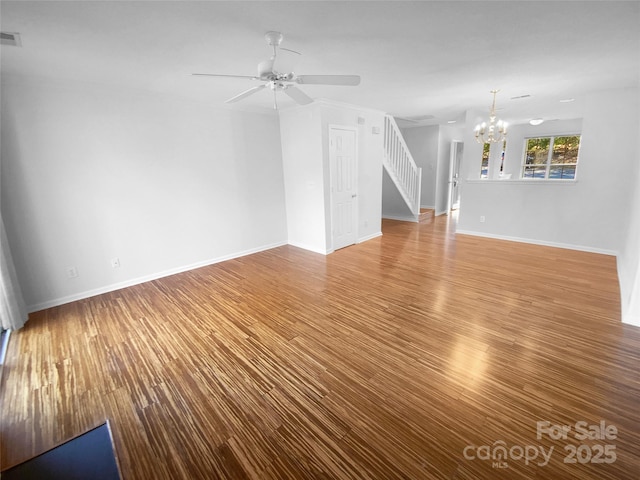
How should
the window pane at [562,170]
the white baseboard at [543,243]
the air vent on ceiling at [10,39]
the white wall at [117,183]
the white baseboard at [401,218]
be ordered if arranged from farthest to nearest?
1. the window pane at [562,170]
2. the white baseboard at [401,218]
3. the white baseboard at [543,243]
4. the white wall at [117,183]
5. the air vent on ceiling at [10,39]

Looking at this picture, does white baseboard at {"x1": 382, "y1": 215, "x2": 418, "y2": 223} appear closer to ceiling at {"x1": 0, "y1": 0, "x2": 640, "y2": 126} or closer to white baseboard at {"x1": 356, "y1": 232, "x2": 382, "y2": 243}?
white baseboard at {"x1": 356, "y1": 232, "x2": 382, "y2": 243}

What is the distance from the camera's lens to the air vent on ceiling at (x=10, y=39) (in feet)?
6.70

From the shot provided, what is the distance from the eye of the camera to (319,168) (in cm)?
462

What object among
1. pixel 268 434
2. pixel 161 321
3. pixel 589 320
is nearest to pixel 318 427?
pixel 268 434

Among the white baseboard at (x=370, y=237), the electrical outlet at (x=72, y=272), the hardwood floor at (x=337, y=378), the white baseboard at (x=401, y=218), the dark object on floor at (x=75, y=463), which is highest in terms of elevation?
the electrical outlet at (x=72, y=272)

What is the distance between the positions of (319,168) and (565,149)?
27.5 feet

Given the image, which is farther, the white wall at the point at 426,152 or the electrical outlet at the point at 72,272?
the white wall at the point at 426,152

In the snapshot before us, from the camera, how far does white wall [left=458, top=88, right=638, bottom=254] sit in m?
4.19

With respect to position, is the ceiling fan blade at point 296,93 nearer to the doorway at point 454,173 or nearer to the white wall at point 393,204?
the white wall at point 393,204

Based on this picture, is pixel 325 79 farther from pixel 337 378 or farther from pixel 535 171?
pixel 535 171

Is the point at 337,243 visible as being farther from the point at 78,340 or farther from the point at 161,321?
the point at 78,340

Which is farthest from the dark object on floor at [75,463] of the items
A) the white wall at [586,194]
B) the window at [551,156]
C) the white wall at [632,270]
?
the window at [551,156]

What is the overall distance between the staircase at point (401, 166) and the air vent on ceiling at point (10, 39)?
17.9 ft

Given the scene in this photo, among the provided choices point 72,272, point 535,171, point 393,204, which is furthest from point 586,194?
point 72,272
